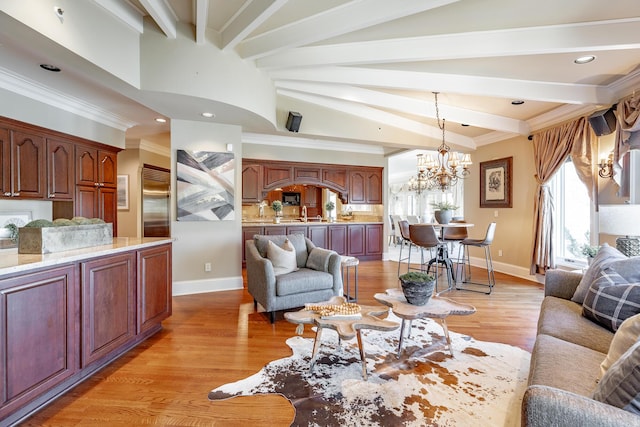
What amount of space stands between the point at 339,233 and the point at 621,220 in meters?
4.73

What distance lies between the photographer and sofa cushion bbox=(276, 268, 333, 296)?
324cm

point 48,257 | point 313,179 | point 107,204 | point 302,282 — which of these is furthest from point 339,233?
point 48,257

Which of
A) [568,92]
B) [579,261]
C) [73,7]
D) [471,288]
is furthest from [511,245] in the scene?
[73,7]

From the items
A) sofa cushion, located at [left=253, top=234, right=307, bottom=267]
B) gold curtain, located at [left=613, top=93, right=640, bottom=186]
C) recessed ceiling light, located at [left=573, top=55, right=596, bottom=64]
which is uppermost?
recessed ceiling light, located at [left=573, top=55, right=596, bottom=64]

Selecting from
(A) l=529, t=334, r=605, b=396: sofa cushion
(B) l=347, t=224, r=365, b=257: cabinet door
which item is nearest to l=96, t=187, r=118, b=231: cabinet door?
(B) l=347, t=224, r=365, b=257: cabinet door

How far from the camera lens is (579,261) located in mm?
4594

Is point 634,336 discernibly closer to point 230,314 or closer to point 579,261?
point 230,314

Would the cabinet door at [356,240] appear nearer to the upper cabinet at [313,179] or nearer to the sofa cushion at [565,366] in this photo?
the upper cabinet at [313,179]

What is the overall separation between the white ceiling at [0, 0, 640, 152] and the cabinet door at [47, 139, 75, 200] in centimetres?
67

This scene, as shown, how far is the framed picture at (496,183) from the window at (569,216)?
29.5 inches

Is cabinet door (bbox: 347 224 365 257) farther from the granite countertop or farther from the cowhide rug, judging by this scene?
the granite countertop

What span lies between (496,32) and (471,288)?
337cm

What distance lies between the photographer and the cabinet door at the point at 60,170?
12.4 ft

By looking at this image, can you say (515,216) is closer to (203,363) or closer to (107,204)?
(203,363)
